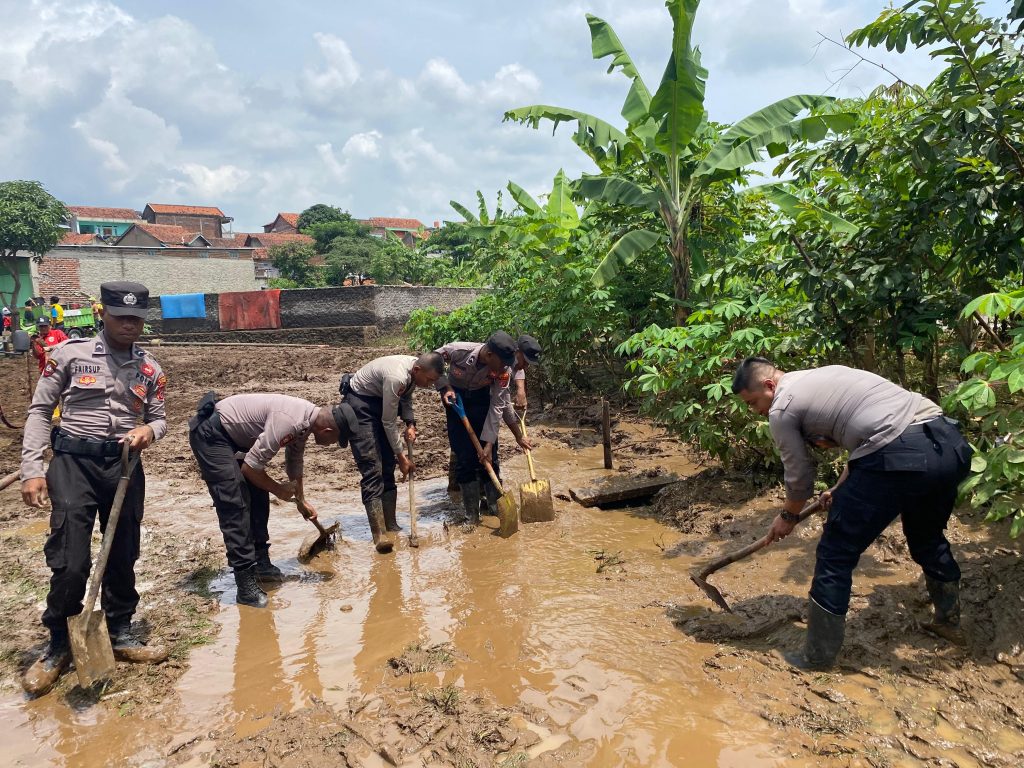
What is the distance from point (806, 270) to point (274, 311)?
20.6 meters

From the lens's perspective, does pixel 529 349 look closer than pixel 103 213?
Yes

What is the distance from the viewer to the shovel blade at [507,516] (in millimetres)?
5559

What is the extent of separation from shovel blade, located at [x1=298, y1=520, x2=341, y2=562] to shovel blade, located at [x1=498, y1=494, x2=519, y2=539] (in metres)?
1.31

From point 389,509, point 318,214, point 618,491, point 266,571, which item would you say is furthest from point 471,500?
point 318,214

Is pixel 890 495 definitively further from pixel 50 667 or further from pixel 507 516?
pixel 50 667

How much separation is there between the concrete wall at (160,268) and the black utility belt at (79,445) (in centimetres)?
3078

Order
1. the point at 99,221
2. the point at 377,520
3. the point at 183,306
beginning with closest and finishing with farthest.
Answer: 1. the point at 377,520
2. the point at 183,306
3. the point at 99,221

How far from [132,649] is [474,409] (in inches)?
127

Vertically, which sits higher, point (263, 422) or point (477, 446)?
point (263, 422)

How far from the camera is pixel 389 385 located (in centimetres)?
523

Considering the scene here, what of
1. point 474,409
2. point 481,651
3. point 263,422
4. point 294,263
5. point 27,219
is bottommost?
point 481,651

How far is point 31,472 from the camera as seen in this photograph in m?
3.36

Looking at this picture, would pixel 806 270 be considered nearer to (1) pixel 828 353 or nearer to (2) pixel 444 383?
(1) pixel 828 353

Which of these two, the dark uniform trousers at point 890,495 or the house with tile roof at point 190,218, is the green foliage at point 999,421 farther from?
the house with tile roof at point 190,218
